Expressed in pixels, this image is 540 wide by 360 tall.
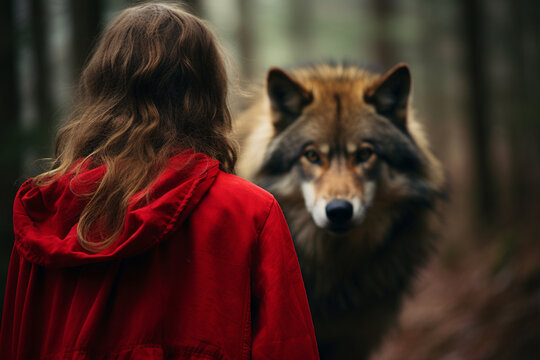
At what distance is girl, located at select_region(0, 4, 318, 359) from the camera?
156 cm

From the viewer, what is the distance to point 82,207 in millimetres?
1649

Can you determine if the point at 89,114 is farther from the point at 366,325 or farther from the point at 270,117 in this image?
the point at 366,325

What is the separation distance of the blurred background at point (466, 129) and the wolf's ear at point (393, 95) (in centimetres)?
82

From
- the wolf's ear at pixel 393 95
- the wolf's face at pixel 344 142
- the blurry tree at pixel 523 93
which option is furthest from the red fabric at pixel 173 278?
the blurry tree at pixel 523 93

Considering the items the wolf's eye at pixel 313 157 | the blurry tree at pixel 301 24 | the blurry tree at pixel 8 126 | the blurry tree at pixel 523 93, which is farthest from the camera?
the blurry tree at pixel 301 24

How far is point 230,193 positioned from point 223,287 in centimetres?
34

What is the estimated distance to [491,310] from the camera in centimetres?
588

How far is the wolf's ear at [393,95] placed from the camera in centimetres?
347

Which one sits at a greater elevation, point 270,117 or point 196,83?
point 196,83

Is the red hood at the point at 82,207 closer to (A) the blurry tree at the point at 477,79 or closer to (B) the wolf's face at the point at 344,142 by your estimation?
(B) the wolf's face at the point at 344,142

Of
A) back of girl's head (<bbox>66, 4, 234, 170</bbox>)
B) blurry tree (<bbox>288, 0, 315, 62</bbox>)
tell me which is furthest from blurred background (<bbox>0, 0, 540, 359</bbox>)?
blurry tree (<bbox>288, 0, 315, 62</bbox>)

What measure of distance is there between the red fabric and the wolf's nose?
1.54m

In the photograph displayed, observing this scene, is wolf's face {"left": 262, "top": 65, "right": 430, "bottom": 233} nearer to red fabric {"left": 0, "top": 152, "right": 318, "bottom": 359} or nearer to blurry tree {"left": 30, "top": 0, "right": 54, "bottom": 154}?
red fabric {"left": 0, "top": 152, "right": 318, "bottom": 359}

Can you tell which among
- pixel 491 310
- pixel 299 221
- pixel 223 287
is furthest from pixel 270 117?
pixel 491 310
